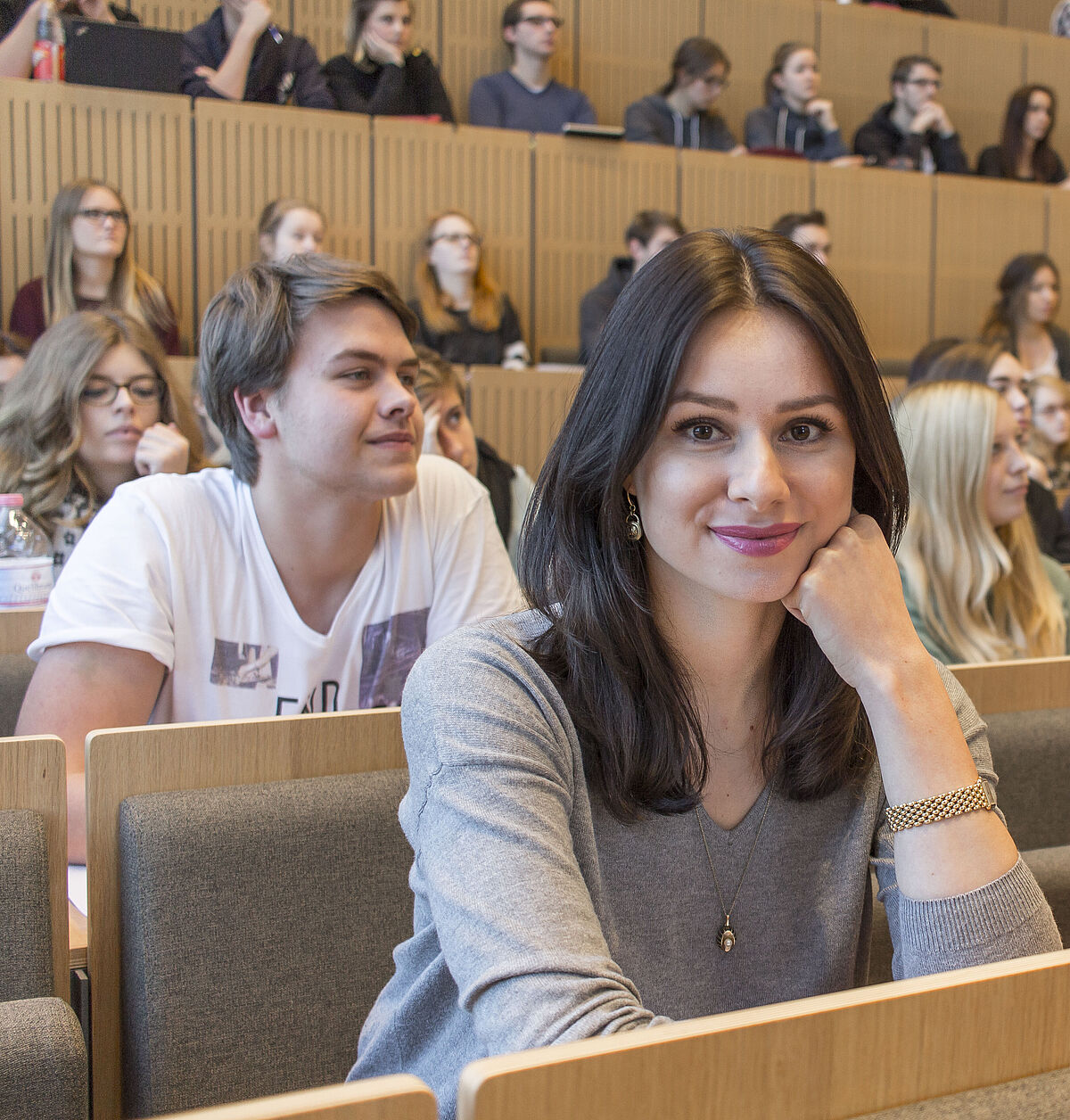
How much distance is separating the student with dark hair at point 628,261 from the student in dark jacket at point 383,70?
3.41 ft

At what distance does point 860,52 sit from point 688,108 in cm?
140

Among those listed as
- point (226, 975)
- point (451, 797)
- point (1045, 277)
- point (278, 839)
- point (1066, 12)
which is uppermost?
point (1066, 12)

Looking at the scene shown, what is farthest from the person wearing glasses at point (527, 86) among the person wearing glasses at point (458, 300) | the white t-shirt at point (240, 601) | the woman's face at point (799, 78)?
the white t-shirt at point (240, 601)

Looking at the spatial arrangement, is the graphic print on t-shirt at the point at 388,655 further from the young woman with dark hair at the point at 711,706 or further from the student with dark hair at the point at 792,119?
the student with dark hair at the point at 792,119

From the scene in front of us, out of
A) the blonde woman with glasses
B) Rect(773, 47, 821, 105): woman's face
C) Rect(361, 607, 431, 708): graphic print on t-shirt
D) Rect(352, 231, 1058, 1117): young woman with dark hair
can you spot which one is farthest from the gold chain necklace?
Rect(773, 47, 821, 105): woman's face

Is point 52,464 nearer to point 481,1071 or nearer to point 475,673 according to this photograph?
point 475,673

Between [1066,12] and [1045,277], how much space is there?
2538 millimetres

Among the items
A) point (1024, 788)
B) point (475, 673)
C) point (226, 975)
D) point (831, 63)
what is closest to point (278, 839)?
point (226, 975)

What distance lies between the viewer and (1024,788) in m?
1.62

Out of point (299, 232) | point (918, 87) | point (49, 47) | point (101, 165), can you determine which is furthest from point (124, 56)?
point (918, 87)

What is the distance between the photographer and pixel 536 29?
5.63 meters

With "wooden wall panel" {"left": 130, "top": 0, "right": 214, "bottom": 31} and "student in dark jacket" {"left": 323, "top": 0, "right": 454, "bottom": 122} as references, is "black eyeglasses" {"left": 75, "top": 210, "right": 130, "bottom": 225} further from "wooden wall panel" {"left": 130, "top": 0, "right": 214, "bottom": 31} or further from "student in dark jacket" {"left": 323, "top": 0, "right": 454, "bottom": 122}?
"wooden wall panel" {"left": 130, "top": 0, "right": 214, "bottom": 31}

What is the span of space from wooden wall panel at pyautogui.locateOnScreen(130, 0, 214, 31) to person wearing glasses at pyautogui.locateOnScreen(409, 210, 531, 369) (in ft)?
4.79

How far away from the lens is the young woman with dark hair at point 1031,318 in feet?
19.8
